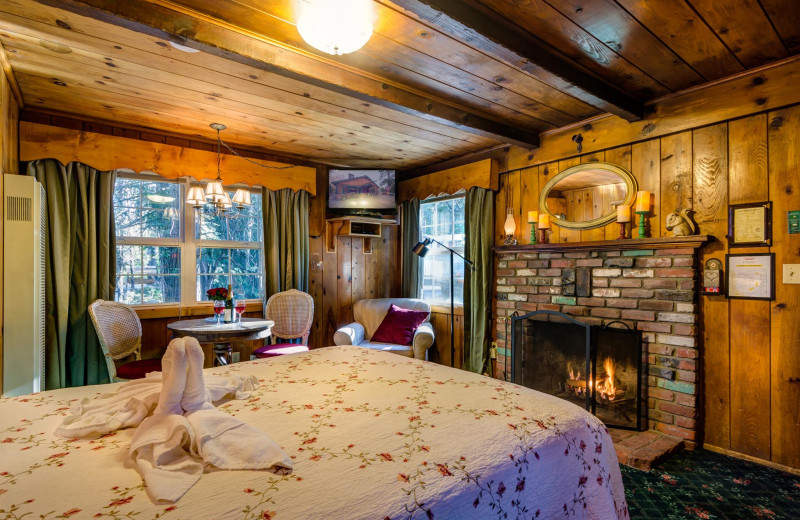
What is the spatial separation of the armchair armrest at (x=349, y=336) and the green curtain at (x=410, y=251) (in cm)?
83

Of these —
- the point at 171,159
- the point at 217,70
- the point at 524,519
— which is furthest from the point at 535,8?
the point at 171,159

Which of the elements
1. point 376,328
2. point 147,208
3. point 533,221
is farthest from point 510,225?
point 147,208

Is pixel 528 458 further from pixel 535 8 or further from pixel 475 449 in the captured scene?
pixel 535 8

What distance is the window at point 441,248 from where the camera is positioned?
4.26 metres

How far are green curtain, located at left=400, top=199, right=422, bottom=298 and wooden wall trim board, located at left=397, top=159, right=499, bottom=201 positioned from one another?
15 cm

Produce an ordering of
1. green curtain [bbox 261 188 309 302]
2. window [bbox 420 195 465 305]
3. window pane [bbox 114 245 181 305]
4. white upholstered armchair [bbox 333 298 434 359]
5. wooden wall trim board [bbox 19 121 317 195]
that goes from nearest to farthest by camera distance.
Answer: wooden wall trim board [bbox 19 121 317 195]
window pane [bbox 114 245 181 305]
white upholstered armchair [bbox 333 298 434 359]
green curtain [bbox 261 188 309 302]
window [bbox 420 195 465 305]

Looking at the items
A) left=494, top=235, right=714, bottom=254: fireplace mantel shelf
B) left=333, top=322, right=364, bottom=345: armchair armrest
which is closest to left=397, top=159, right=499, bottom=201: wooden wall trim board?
left=494, top=235, right=714, bottom=254: fireplace mantel shelf

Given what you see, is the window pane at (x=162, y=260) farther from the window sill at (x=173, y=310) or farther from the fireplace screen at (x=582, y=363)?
the fireplace screen at (x=582, y=363)

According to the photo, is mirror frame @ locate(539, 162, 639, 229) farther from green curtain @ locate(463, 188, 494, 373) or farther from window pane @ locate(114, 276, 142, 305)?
window pane @ locate(114, 276, 142, 305)

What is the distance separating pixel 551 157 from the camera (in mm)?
3396

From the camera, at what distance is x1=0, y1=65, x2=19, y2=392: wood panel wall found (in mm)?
2355

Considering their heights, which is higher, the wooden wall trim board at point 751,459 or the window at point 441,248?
the window at point 441,248

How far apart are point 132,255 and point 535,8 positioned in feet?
11.8

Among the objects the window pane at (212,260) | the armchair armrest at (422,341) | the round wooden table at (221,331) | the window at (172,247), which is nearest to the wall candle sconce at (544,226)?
the armchair armrest at (422,341)
